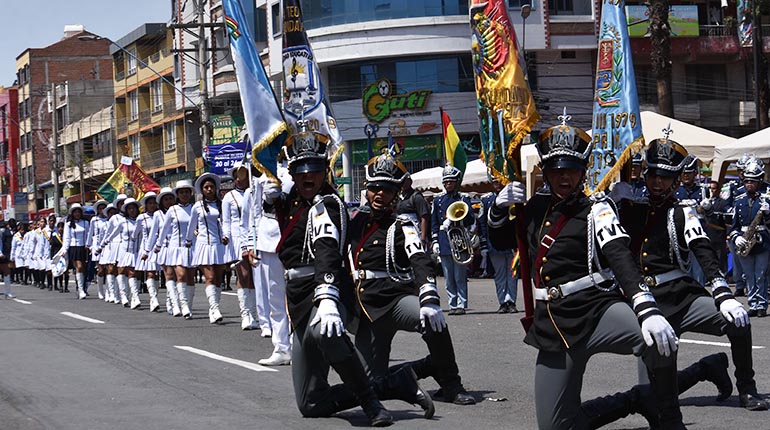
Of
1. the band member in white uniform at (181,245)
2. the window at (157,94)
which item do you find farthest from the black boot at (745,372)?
the window at (157,94)

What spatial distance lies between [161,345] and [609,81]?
777 cm

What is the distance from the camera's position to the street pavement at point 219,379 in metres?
8.80

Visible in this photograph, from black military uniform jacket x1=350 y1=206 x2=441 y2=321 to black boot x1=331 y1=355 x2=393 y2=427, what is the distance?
65 centimetres

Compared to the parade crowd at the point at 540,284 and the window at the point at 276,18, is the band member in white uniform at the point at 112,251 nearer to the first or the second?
the parade crowd at the point at 540,284

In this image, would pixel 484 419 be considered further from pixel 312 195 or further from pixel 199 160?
pixel 199 160

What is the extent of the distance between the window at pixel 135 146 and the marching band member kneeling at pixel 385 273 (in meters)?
65.0

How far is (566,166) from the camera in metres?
6.86

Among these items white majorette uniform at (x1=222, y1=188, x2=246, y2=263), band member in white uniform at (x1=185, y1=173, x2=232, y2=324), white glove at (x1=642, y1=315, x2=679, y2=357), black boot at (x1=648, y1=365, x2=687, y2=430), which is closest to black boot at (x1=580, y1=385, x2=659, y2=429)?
black boot at (x1=648, y1=365, x2=687, y2=430)

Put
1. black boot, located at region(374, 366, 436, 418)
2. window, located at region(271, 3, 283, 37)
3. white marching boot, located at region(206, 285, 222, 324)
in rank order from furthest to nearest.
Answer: window, located at region(271, 3, 283, 37) → white marching boot, located at region(206, 285, 222, 324) → black boot, located at region(374, 366, 436, 418)

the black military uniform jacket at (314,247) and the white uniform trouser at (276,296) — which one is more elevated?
the black military uniform jacket at (314,247)

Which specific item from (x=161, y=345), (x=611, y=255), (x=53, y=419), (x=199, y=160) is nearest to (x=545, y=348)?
(x=611, y=255)

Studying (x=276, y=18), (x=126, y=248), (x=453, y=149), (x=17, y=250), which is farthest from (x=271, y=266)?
(x=276, y=18)

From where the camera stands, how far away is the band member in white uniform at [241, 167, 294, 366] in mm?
12203

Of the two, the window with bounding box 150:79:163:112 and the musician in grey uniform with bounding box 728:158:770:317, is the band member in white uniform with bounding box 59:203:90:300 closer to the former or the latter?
the musician in grey uniform with bounding box 728:158:770:317
